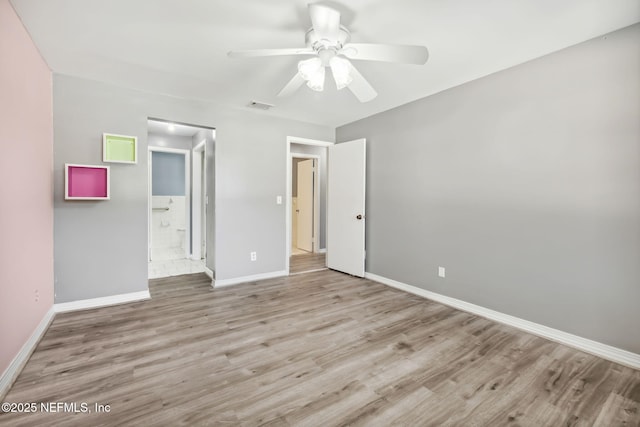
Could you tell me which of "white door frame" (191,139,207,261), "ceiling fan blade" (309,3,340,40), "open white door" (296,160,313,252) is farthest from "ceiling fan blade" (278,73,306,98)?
"open white door" (296,160,313,252)

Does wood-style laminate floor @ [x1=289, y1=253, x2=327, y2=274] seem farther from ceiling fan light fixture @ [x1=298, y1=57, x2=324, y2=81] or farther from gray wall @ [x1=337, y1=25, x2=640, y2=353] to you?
ceiling fan light fixture @ [x1=298, y1=57, x2=324, y2=81]

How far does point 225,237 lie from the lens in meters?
3.77

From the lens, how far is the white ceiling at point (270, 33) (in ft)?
5.90

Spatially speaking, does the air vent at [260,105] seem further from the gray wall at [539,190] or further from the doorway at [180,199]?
the gray wall at [539,190]

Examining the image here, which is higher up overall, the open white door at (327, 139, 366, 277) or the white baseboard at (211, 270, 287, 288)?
the open white door at (327, 139, 366, 277)

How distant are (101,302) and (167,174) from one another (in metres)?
3.85

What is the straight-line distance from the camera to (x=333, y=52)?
1.91 m

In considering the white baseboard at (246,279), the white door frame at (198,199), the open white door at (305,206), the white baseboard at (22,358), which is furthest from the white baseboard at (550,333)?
the white door frame at (198,199)

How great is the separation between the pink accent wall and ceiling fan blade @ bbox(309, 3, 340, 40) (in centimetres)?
192

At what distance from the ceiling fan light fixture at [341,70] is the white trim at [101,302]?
10.4ft

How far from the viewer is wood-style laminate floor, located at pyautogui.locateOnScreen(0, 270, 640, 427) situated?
4.96ft

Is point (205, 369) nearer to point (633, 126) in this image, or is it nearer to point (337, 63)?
point (337, 63)

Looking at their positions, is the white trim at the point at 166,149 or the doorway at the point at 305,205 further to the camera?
the doorway at the point at 305,205

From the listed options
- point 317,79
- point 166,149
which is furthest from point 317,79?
point 166,149
